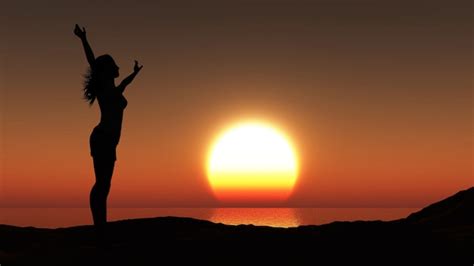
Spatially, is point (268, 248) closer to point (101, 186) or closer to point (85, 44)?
point (101, 186)

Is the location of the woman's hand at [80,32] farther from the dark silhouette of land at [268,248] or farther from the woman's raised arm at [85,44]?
the dark silhouette of land at [268,248]

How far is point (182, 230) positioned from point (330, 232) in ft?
15.8

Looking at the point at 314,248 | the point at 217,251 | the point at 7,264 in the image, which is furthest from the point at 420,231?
the point at 7,264

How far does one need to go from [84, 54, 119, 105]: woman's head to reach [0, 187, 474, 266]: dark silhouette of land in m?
3.43

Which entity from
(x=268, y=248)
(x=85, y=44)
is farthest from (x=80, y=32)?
(x=268, y=248)

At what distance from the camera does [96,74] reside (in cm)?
1609

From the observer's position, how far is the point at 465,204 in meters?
25.5

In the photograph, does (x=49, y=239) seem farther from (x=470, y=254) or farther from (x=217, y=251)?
(x=470, y=254)

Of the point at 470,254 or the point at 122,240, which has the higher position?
the point at 122,240

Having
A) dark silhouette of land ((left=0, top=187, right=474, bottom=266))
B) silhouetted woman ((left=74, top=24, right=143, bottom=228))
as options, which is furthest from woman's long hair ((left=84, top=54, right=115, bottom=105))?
dark silhouette of land ((left=0, top=187, right=474, bottom=266))

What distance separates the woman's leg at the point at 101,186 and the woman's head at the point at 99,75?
152 cm

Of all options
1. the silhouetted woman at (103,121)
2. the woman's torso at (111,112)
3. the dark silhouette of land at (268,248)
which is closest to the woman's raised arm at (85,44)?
the silhouetted woman at (103,121)

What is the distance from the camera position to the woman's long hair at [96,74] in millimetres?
16109

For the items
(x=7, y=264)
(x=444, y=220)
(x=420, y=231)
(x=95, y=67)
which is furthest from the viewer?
(x=444, y=220)
